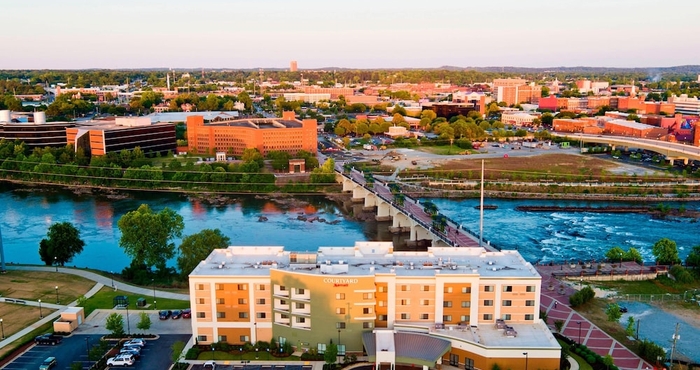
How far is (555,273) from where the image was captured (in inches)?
754

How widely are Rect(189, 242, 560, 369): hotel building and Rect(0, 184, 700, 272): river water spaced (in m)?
9.45

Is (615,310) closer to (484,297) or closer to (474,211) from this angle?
(484,297)

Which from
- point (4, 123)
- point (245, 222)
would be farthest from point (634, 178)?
point (4, 123)

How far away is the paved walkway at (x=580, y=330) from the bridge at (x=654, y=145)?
3098cm

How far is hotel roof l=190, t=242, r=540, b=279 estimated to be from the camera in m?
13.6

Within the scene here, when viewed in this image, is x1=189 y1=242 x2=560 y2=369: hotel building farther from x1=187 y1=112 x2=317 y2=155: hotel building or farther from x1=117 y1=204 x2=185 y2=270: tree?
x1=187 y1=112 x2=317 y2=155: hotel building

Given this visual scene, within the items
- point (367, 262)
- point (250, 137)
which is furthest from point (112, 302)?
point (250, 137)

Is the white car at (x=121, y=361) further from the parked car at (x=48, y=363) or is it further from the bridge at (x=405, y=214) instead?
the bridge at (x=405, y=214)

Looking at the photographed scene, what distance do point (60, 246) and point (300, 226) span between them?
10652 millimetres

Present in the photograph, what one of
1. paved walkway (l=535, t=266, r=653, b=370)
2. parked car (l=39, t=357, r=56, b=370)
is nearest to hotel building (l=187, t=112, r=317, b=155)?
paved walkway (l=535, t=266, r=653, b=370)

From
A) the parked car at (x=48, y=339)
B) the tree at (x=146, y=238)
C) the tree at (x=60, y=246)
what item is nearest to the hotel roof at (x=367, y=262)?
the parked car at (x=48, y=339)

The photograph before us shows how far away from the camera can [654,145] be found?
46125mm

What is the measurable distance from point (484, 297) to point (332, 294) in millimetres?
3339

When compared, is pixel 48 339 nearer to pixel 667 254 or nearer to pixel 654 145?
pixel 667 254
